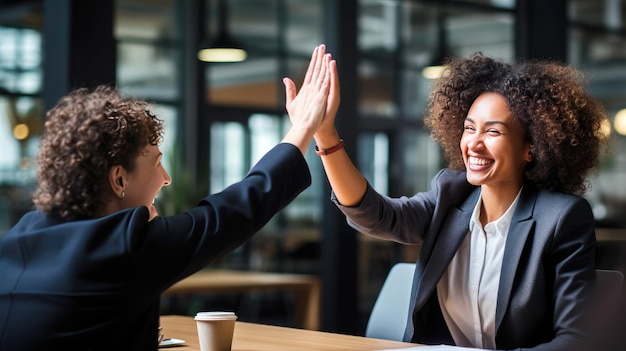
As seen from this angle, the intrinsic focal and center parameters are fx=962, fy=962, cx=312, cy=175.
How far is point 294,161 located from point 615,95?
8.02m

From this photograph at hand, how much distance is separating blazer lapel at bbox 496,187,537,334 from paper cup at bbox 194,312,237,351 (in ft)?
2.47

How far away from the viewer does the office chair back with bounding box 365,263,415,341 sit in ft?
10.2

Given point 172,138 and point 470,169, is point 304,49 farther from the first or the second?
point 470,169

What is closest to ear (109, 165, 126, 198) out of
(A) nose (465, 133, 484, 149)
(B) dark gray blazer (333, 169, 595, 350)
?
(B) dark gray blazer (333, 169, 595, 350)

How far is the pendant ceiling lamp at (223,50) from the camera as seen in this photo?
7.73 m

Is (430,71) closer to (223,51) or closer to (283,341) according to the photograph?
(223,51)

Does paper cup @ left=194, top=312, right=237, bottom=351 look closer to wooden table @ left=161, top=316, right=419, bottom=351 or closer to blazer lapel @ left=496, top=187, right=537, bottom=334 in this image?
wooden table @ left=161, top=316, right=419, bottom=351

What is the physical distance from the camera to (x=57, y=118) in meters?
1.88

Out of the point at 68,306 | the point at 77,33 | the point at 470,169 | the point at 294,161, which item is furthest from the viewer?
the point at 77,33

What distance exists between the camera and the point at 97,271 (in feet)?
5.86

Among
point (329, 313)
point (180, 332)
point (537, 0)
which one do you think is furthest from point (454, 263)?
point (537, 0)

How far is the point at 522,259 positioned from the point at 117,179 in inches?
46.5

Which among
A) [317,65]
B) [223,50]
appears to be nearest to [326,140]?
[317,65]

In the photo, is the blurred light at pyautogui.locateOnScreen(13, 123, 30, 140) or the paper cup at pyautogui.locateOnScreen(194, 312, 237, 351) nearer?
the paper cup at pyautogui.locateOnScreen(194, 312, 237, 351)
